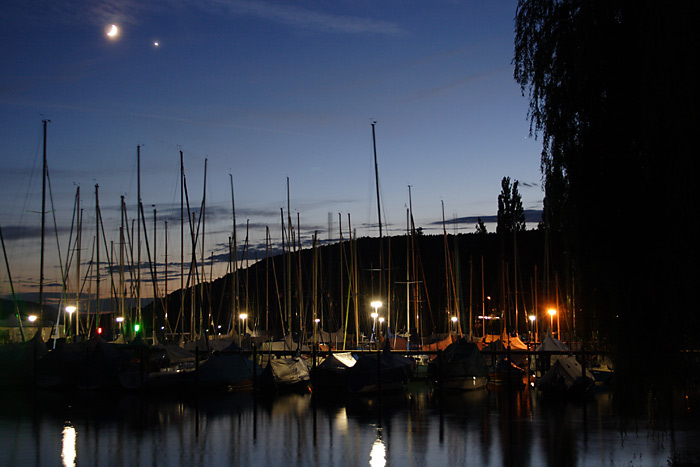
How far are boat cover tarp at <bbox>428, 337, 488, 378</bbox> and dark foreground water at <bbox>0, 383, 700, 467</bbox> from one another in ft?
6.61

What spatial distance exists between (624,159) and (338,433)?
52.2 ft

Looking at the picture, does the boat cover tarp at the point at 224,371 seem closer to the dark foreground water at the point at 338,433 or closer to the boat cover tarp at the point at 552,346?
the dark foreground water at the point at 338,433

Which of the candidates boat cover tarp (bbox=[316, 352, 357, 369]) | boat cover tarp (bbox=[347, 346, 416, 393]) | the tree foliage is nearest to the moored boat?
boat cover tarp (bbox=[347, 346, 416, 393])

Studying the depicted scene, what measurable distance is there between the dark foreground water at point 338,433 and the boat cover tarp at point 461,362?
2014 millimetres

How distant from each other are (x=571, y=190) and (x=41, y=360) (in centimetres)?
3907

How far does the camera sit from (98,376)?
42312mm

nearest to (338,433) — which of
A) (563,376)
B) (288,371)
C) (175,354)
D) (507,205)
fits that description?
(563,376)

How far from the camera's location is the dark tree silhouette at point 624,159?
539 inches

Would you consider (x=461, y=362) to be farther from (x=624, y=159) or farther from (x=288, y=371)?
(x=624, y=159)

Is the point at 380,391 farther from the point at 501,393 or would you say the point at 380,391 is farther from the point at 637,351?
the point at 637,351

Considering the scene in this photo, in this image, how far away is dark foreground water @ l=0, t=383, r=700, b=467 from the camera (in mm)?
21297

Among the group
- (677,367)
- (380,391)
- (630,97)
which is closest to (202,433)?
(380,391)

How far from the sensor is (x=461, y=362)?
3997 centimetres

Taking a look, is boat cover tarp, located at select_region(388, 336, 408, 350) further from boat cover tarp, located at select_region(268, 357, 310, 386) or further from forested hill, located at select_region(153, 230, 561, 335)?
boat cover tarp, located at select_region(268, 357, 310, 386)
